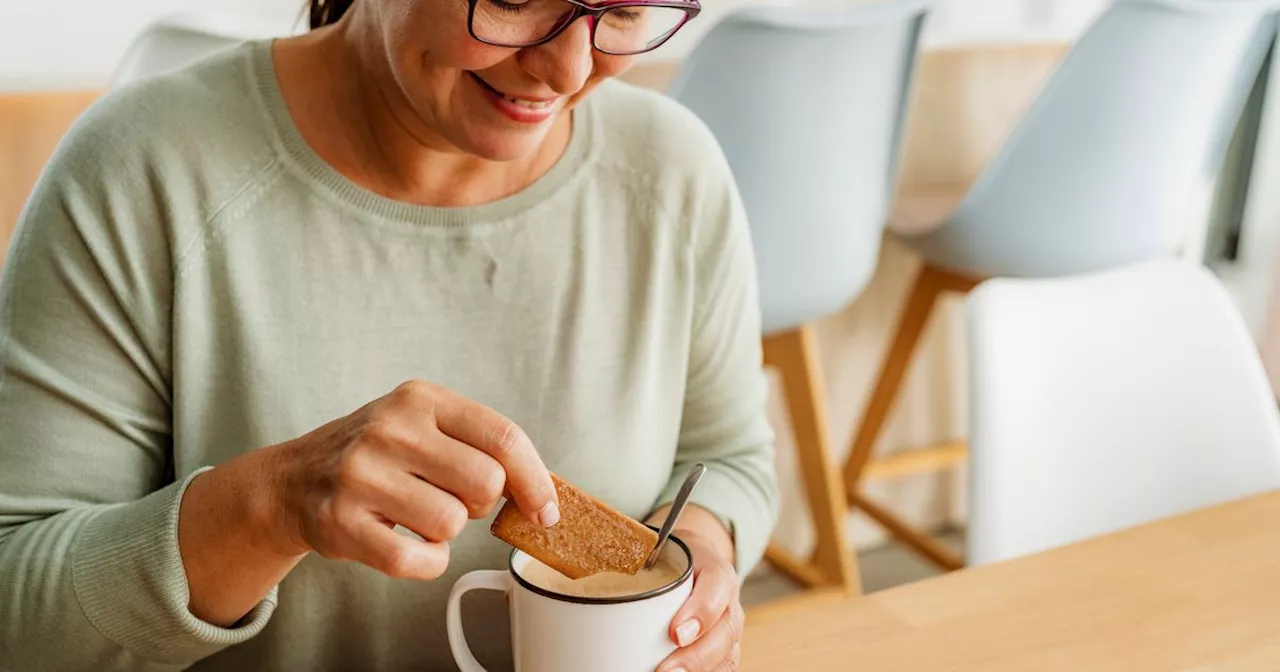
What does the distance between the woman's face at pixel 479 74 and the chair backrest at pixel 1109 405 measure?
1.71 ft

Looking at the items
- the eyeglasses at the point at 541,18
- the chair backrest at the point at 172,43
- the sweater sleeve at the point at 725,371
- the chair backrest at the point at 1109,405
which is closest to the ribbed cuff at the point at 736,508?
the sweater sleeve at the point at 725,371

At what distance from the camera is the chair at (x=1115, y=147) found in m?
1.88

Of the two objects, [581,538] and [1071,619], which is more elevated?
[581,538]

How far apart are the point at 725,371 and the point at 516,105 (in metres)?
0.32

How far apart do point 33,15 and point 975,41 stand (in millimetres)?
1559

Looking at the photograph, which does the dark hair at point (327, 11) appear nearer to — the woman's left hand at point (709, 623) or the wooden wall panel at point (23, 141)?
the woman's left hand at point (709, 623)

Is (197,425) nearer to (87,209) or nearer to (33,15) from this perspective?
(87,209)

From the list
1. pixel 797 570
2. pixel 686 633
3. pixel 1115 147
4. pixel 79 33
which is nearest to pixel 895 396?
Result: pixel 797 570

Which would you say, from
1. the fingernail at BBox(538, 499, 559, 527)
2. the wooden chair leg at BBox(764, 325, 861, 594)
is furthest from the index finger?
the wooden chair leg at BBox(764, 325, 861, 594)

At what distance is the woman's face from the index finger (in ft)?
0.76

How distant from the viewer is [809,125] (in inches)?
67.9

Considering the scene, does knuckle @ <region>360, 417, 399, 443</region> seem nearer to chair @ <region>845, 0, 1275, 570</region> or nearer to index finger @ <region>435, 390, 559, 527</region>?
index finger @ <region>435, 390, 559, 527</region>

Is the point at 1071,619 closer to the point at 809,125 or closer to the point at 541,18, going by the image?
the point at 541,18

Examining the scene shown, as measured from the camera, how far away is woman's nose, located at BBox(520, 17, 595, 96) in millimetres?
786
